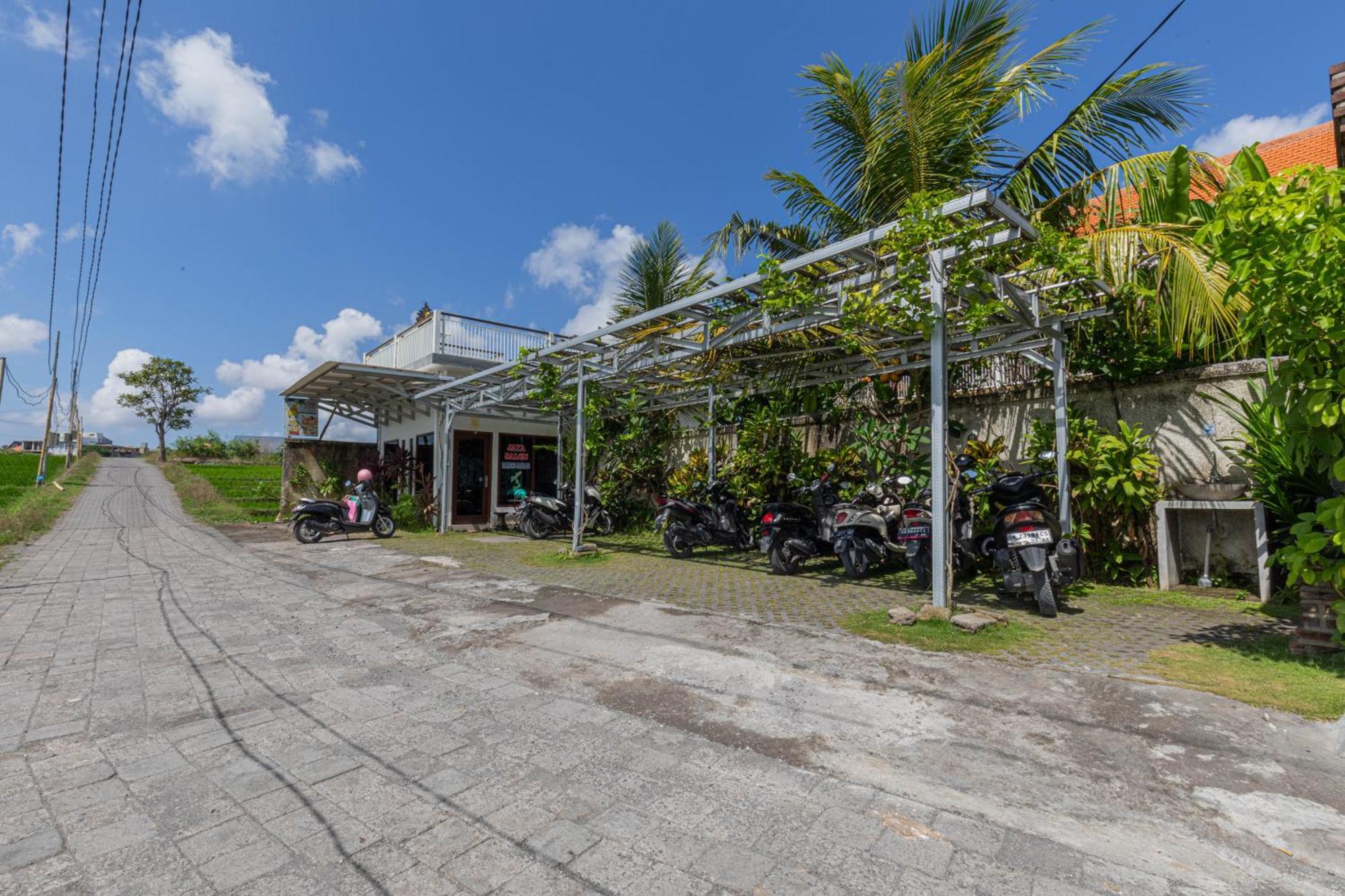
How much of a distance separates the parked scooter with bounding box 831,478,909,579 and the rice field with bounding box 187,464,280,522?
1413 centimetres

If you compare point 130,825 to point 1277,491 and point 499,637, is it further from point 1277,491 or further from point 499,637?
point 1277,491

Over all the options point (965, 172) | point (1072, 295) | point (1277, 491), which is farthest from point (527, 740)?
point (965, 172)

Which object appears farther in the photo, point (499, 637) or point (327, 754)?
point (499, 637)

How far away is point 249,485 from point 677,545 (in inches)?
1088

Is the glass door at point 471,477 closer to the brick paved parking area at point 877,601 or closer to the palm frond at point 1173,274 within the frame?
the brick paved parking area at point 877,601

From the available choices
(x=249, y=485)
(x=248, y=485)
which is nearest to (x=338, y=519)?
(x=248, y=485)

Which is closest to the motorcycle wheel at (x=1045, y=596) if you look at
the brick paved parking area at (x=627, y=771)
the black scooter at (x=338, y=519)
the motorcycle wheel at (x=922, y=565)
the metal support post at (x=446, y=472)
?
the motorcycle wheel at (x=922, y=565)

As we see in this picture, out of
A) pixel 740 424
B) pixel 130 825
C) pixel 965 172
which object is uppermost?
pixel 965 172

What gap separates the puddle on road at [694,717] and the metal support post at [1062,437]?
14.4ft

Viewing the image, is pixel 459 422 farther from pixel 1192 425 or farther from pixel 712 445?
pixel 1192 425

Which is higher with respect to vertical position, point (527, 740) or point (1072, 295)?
point (1072, 295)

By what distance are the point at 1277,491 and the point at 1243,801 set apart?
4.22m

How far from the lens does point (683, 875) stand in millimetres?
1845

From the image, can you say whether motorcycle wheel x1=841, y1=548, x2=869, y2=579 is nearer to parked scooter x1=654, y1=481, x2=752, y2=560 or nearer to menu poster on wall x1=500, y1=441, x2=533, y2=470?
parked scooter x1=654, y1=481, x2=752, y2=560
